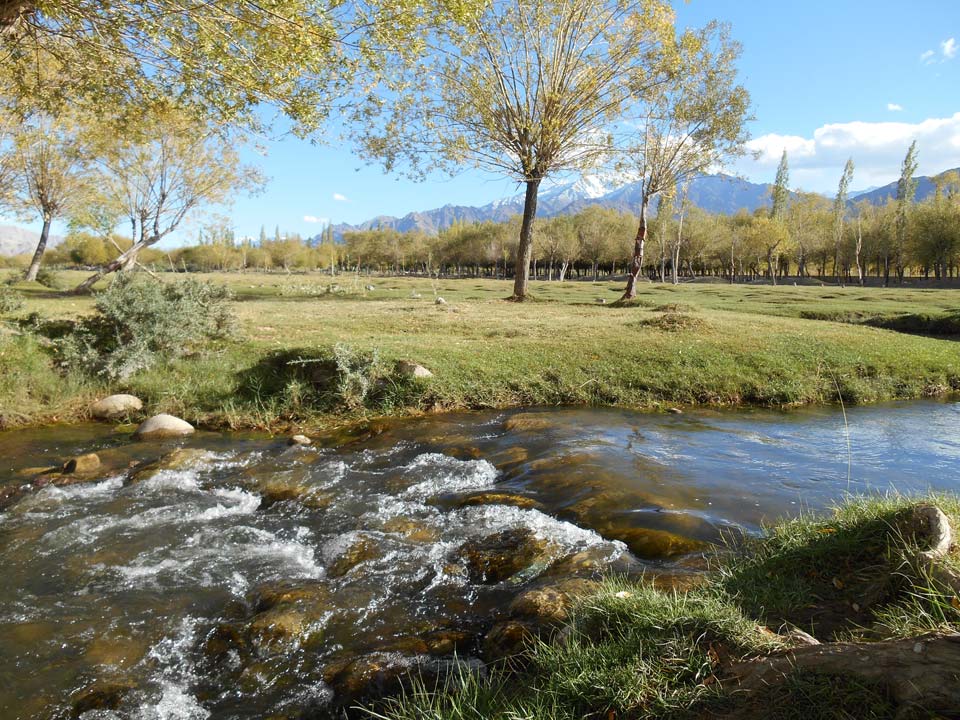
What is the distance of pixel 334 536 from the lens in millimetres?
6758

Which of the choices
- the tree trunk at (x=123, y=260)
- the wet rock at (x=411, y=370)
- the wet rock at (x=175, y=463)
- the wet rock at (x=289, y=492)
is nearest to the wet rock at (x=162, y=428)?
the wet rock at (x=175, y=463)

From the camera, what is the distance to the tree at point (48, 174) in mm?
31516

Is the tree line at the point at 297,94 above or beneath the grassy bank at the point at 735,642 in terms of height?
above

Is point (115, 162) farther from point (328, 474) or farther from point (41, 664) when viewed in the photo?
point (41, 664)

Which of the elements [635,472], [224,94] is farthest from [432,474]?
[224,94]

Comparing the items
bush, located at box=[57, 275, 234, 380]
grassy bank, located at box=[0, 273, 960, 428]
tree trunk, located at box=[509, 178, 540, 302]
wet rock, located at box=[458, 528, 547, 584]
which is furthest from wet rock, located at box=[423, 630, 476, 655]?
tree trunk, located at box=[509, 178, 540, 302]

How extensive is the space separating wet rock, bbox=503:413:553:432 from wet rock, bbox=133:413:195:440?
640 cm

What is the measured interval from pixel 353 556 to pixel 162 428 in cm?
679

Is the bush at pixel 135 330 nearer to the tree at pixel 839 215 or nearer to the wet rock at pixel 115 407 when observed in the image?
the wet rock at pixel 115 407

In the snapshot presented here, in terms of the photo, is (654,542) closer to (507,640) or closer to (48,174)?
(507,640)

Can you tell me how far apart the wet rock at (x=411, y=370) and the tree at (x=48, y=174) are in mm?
28721

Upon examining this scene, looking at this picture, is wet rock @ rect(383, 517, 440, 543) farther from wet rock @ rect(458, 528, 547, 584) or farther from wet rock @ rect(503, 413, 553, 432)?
wet rock @ rect(503, 413, 553, 432)

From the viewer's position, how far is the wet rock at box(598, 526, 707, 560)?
593 centimetres

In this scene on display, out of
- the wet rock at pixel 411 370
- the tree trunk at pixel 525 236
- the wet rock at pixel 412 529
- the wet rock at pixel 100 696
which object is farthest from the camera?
the tree trunk at pixel 525 236
